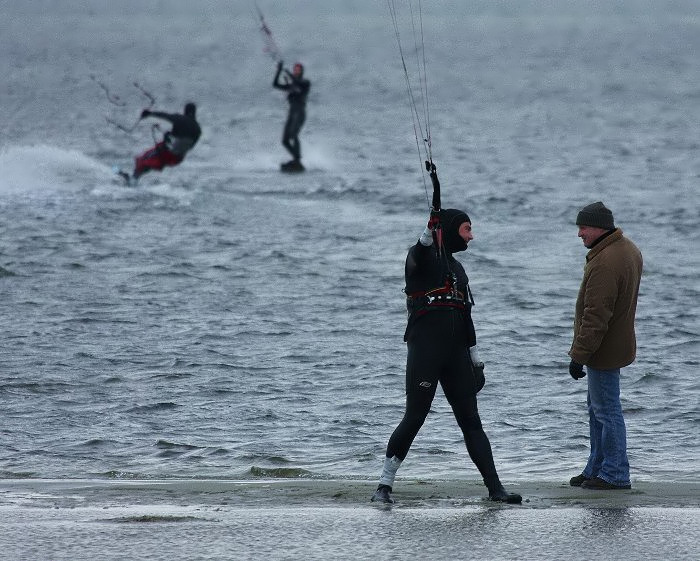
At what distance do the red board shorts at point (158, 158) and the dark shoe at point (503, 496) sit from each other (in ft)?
58.0

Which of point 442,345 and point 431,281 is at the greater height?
point 431,281

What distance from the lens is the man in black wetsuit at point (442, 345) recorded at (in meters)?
8.05

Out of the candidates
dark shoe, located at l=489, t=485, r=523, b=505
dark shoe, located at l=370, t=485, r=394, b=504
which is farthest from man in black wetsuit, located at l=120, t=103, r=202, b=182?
dark shoe, located at l=489, t=485, r=523, b=505

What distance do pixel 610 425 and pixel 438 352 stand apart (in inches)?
43.9

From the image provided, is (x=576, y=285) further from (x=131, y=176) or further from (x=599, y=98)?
(x=599, y=98)

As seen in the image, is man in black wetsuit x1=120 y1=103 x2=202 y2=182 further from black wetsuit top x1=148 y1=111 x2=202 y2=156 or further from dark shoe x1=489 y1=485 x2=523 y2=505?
dark shoe x1=489 y1=485 x2=523 y2=505

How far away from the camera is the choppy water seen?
10273mm

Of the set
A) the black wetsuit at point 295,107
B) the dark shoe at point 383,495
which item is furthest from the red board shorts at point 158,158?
the dark shoe at point 383,495

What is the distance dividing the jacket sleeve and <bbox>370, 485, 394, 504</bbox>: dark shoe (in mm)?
1291

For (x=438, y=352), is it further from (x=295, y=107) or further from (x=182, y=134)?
(x=295, y=107)

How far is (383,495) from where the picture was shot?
799 centimetres

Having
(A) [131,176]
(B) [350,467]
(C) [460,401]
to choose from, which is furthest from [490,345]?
(A) [131,176]

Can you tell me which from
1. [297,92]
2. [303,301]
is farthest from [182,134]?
[303,301]

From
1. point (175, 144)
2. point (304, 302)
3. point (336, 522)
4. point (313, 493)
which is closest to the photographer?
point (336, 522)
